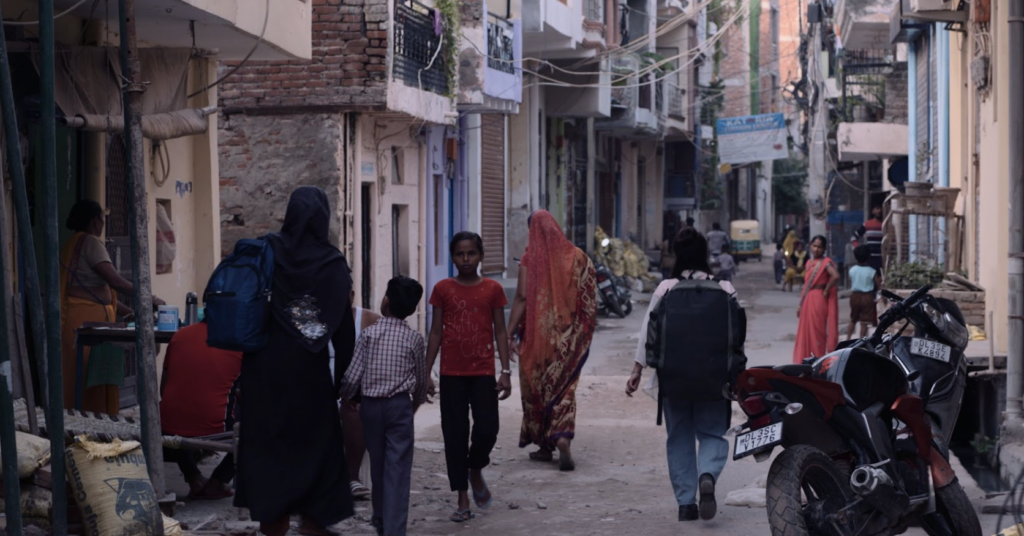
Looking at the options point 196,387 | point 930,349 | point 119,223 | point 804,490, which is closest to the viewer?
point 804,490

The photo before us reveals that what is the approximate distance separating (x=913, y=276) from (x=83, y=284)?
9.21 metres

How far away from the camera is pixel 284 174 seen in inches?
584

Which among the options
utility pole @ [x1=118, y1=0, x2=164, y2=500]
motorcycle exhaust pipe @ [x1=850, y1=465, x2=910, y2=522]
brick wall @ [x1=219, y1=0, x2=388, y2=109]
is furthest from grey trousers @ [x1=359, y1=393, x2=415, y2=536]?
brick wall @ [x1=219, y1=0, x2=388, y2=109]

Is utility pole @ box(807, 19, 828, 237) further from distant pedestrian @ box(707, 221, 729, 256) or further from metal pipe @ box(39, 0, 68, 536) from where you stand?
metal pipe @ box(39, 0, 68, 536)

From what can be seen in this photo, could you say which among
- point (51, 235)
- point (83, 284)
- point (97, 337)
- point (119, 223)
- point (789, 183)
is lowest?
point (97, 337)

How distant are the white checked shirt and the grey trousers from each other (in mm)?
66

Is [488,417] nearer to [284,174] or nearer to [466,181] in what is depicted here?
[284,174]

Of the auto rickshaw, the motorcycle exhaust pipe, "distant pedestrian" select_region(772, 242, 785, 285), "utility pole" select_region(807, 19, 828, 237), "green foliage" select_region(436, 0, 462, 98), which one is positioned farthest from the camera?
the auto rickshaw

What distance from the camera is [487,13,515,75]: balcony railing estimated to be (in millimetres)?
18828

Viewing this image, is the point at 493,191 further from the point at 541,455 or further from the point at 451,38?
the point at 541,455

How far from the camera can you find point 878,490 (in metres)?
5.61

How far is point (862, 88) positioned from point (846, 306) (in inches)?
275

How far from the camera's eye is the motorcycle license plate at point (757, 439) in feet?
18.4

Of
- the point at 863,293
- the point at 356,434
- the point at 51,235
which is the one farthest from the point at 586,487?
the point at 863,293
